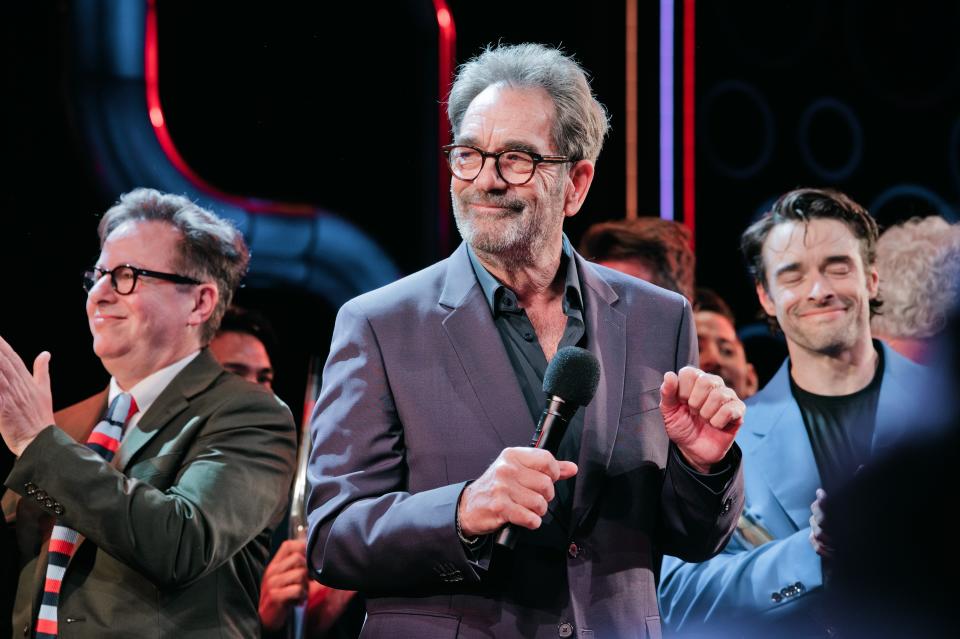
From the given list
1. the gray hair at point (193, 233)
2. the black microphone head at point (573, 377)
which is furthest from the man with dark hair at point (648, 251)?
the black microphone head at point (573, 377)

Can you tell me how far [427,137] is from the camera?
427 cm

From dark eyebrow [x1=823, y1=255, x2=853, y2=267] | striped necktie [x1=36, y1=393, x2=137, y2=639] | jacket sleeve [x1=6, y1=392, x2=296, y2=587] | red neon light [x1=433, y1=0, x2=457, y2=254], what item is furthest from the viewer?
red neon light [x1=433, y1=0, x2=457, y2=254]

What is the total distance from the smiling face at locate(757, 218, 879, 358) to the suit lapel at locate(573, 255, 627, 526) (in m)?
0.91

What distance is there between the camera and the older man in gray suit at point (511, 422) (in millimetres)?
2051

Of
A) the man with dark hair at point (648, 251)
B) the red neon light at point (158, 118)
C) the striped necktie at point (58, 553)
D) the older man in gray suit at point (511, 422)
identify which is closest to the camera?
the older man in gray suit at point (511, 422)

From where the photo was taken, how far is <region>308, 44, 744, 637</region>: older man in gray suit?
80.7 inches

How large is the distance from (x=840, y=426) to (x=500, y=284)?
1.23 metres

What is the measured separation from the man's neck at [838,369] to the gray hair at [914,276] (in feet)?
1.36

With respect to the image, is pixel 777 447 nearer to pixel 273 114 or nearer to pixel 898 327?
pixel 898 327

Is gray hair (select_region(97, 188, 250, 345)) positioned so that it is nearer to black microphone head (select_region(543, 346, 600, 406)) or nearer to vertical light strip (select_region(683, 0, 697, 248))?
black microphone head (select_region(543, 346, 600, 406))

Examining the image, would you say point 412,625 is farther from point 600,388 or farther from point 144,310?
point 144,310

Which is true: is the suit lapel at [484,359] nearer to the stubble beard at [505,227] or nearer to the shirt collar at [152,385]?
the stubble beard at [505,227]

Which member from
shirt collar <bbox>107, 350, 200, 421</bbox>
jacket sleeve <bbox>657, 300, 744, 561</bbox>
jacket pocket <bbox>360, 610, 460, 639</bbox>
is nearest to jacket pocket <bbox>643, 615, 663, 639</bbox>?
jacket sleeve <bbox>657, 300, 744, 561</bbox>

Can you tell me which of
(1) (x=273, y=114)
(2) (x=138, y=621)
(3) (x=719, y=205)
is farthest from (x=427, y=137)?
(2) (x=138, y=621)
